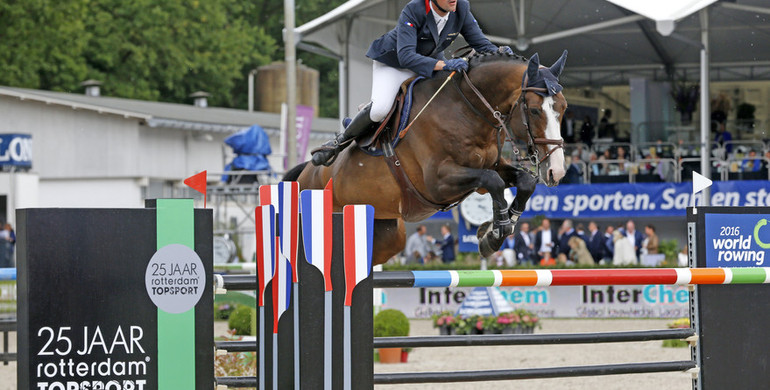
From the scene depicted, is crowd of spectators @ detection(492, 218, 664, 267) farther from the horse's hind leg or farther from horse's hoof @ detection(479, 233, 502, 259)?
horse's hoof @ detection(479, 233, 502, 259)

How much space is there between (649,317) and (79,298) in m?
13.1

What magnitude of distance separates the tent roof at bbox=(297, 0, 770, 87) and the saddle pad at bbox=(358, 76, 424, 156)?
1218cm

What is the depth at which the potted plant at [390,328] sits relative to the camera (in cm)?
1137

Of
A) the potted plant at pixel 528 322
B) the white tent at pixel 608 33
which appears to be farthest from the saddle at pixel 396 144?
the white tent at pixel 608 33

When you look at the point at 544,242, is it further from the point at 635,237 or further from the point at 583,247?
the point at 635,237

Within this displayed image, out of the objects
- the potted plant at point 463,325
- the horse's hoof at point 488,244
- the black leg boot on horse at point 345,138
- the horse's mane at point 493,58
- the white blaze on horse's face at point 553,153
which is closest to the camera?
the white blaze on horse's face at point 553,153

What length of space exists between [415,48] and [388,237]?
1210mm

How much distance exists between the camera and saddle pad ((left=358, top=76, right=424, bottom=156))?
6.14 meters

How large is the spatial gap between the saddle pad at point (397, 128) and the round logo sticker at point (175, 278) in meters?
2.43

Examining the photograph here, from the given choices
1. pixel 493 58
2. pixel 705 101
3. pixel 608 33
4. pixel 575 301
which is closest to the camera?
pixel 493 58

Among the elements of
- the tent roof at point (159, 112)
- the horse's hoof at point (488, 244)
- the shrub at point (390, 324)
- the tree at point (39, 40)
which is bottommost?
the shrub at point (390, 324)

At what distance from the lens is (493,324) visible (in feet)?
42.6

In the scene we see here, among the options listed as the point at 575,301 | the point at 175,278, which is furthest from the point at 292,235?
the point at 575,301

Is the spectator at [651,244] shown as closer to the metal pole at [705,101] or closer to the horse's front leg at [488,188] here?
the metal pole at [705,101]
